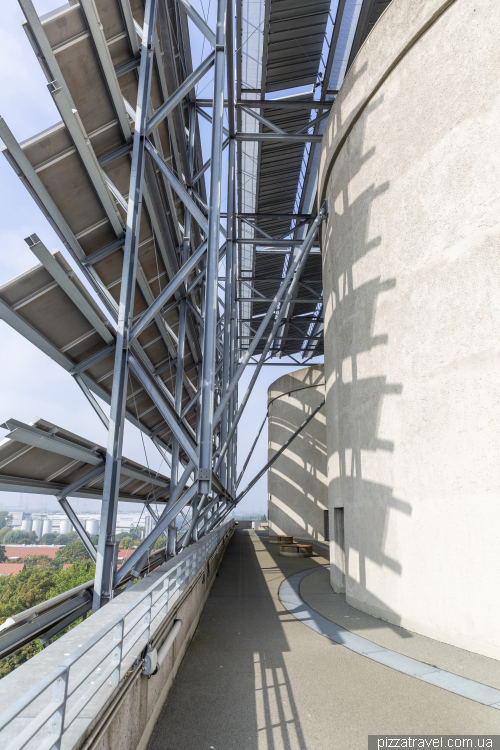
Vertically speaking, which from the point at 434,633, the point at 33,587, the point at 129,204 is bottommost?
the point at 33,587

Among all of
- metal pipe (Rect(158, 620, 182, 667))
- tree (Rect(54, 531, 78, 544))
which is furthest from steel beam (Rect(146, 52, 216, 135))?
tree (Rect(54, 531, 78, 544))

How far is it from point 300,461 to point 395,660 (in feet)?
70.4

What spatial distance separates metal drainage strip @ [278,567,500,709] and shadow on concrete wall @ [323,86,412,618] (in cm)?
110

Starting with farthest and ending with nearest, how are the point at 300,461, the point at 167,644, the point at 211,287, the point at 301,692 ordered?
1. the point at 300,461
2. the point at 211,287
3. the point at 301,692
4. the point at 167,644

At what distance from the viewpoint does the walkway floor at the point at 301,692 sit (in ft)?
14.4

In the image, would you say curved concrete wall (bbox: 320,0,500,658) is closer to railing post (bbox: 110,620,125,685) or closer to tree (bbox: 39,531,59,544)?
railing post (bbox: 110,620,125,685)

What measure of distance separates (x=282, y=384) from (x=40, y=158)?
2397 centimetres

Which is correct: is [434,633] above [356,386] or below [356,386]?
below

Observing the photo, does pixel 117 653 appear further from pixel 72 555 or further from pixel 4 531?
pixel 4 531

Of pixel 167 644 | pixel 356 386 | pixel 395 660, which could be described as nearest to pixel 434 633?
pixel 395 660

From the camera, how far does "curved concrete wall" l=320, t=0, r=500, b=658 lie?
6844mm

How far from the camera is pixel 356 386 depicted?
10047 millimetres

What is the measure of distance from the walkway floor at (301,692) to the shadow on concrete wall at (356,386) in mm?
1448

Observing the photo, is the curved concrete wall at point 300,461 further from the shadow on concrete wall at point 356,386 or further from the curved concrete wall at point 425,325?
the curved concrete wall at point 425,325
